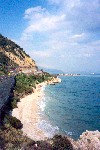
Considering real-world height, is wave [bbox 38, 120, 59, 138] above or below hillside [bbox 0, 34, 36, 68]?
below

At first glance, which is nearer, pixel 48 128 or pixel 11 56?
pixel 48 128

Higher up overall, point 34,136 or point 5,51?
point 5,51

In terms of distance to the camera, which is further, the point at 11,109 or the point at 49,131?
the point at 11,109

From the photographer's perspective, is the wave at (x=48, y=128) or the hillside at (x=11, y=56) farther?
the hillside at (x=11, y=56)

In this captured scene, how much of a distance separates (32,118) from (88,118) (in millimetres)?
9503

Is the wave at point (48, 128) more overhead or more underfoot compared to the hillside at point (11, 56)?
more underfoot

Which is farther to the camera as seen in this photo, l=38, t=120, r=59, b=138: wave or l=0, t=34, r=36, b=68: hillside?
l=0, t=34, r=36, b=68: hillside

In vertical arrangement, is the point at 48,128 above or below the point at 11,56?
below

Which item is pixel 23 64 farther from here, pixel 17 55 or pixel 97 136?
pixel 97 136

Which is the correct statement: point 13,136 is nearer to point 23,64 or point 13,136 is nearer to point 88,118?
point 88,118

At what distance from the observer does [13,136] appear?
84.1ft

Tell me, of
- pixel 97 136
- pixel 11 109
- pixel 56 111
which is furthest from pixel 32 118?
pixel 97 136

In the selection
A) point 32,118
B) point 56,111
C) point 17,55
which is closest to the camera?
point 32,118

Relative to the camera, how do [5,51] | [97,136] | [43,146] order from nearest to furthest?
[43,146], [97,136], [5,51]
